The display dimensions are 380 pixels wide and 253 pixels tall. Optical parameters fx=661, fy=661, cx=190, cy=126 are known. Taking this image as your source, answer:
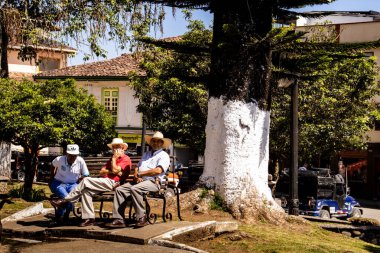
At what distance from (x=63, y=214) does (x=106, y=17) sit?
7.69 meters

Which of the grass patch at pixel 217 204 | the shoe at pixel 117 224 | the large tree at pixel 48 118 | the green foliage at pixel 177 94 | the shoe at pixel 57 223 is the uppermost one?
the green foliage at pixel 177 94

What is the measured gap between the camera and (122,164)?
963 centimetres

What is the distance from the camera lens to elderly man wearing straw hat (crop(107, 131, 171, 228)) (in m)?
8.79

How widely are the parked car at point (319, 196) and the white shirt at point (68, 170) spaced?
11302 mm

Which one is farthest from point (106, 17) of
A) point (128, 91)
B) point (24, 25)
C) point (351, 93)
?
point (128, 91)

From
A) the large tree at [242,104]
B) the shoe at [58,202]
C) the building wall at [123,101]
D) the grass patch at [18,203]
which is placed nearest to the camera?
the shoe at [58,202]

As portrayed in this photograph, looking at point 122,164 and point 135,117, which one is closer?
point 122,164

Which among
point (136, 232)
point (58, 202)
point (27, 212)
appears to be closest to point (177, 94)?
point (27, 212)

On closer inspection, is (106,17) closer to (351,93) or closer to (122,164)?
(122,164)

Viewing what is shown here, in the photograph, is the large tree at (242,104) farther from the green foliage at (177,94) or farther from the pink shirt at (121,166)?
the green foliage at (177,94)

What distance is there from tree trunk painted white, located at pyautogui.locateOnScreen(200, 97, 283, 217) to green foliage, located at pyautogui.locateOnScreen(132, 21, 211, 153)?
44.2 ft

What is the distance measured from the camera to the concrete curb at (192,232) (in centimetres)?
782

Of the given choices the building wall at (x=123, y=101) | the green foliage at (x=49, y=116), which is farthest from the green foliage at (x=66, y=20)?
the building wall at (x=123, y=101)

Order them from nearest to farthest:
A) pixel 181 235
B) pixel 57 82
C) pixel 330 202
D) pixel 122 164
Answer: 1. pixel 181 235
2. pixel 122 164
3. pixel 57 82
4. pixel 330 202
